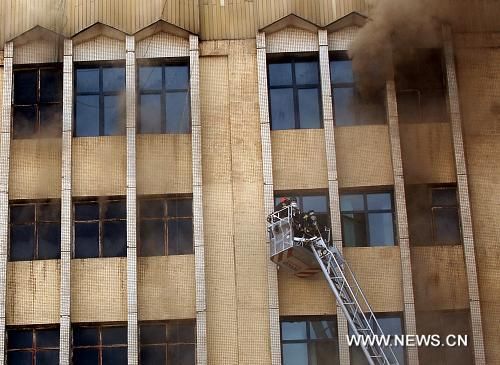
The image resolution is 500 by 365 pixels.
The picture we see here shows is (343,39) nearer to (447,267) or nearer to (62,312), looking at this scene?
(447,267)

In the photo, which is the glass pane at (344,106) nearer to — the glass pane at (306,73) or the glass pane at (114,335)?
the glass pane at (306,73)

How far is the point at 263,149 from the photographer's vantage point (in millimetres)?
24516

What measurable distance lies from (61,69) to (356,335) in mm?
10545

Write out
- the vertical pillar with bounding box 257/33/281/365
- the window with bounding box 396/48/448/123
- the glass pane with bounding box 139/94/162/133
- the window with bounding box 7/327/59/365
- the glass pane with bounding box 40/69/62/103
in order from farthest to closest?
the glass pane with bounding box 40/69/62/103 → the window with bounding box 396/48/448/123 → the glass pane with bounding box 139/94/162/133 → the window with bounding box 7/327/59/365 → the vertical pillar with bounding box 257/33/281/365

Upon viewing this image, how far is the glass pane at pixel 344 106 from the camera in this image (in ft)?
82.6

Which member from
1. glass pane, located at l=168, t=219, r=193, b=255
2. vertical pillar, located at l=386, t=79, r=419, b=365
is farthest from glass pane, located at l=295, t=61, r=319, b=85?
glass pane, located at l=168, t=219, r=193, b=255

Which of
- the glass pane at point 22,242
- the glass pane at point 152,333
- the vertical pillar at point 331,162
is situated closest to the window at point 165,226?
the glass pane at point 152,333

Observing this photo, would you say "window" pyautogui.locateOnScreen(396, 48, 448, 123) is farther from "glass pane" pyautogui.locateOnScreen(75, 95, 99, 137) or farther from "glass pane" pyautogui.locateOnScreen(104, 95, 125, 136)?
"glass pane" pyautogui.locateOnScreen(75, 95, 99, 137)

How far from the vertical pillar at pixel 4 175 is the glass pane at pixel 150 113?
138 inches

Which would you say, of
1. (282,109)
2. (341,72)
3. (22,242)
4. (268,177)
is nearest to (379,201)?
(268,177)

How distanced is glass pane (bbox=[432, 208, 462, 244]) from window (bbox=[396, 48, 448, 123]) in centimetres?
240

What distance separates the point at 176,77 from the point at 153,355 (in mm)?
7426

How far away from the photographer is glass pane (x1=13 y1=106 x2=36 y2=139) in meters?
25.2

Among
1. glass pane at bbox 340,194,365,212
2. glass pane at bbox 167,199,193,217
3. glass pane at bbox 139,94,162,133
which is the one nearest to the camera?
glass pane at bbox 167,199,193,217
